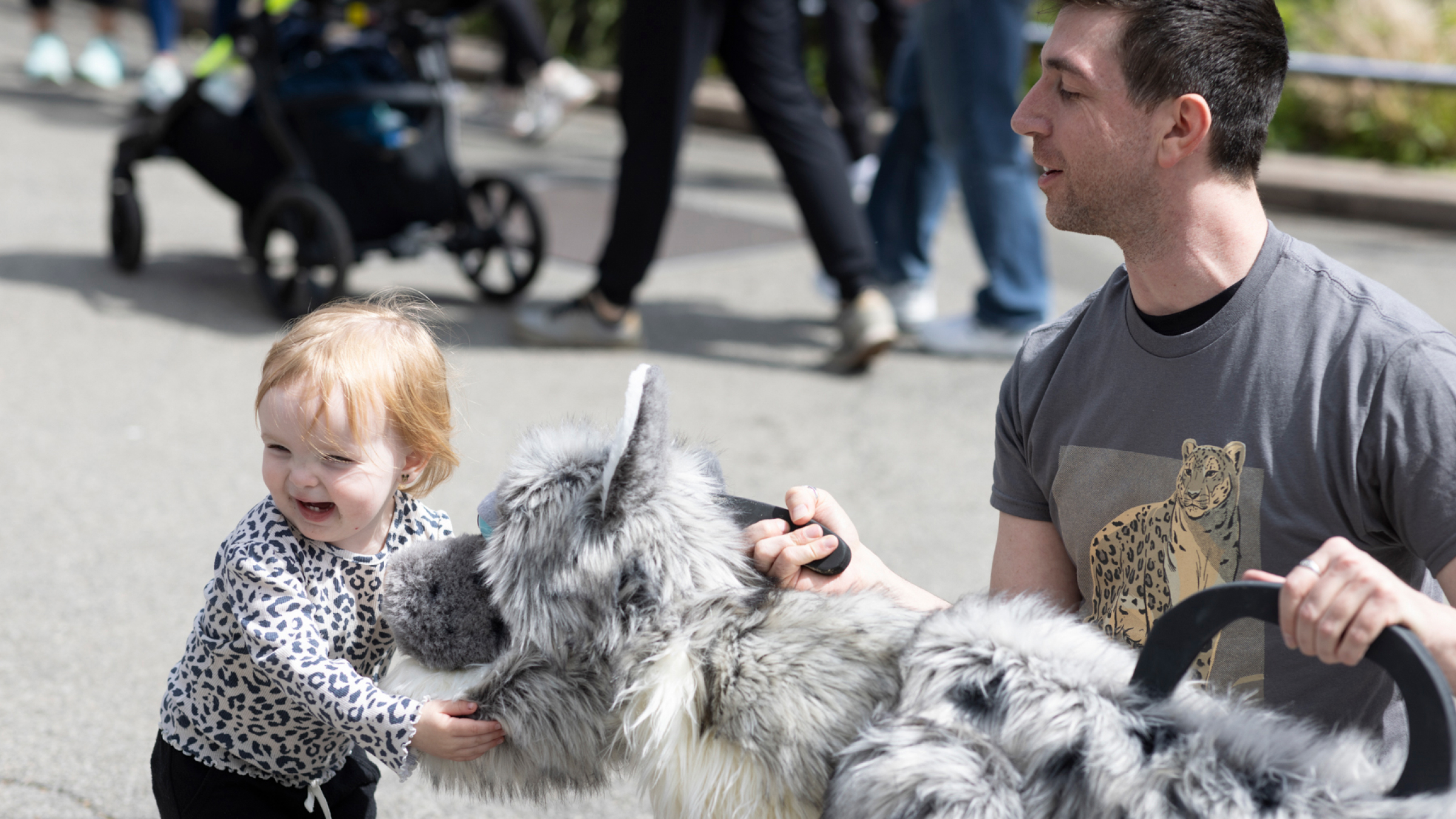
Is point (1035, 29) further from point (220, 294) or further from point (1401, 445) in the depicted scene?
point (1401, 445)

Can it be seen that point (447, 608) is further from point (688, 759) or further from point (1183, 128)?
point (1183, 128)

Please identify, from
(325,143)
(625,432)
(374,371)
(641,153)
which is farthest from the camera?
(325,143)

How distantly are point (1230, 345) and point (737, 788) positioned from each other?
3.00ft

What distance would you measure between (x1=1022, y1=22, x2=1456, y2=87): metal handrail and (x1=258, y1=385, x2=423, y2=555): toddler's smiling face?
7.70 m

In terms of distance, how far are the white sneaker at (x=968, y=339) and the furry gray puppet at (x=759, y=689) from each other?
406 centimetres

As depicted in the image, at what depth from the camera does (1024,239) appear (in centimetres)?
526

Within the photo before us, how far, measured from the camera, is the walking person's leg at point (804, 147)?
5.02 metres

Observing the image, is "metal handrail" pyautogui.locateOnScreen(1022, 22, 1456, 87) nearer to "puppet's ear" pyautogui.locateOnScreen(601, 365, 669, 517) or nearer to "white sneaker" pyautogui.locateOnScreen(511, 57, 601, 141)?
"white sneaker" pyautogui.locateOnScreen(511, 57, 601, 141)

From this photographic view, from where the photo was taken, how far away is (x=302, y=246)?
17.1 ft


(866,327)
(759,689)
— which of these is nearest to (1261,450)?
(759,689)

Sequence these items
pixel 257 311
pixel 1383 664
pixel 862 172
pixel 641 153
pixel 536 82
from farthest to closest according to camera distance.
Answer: pixel 536 82 < pixel 862 172 < pixel 257 311 < pixel 641 153 < pixel 1383 664

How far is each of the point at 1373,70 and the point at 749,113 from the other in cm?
592

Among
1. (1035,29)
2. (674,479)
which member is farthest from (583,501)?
(1035,29)

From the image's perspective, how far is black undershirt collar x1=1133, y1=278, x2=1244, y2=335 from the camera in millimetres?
1819
